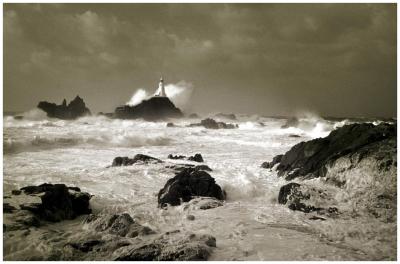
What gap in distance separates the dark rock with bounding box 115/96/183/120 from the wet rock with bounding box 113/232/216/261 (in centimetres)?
6094

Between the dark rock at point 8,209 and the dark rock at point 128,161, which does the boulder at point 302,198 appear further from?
the dark rock at point 128,161

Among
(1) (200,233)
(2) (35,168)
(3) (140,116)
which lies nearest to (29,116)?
(3) (140,116)

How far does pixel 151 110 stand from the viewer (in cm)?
7019

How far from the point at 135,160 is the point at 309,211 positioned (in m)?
9.04

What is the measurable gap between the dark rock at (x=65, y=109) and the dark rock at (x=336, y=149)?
2093 inches

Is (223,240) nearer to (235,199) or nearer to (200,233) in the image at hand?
(200,233)

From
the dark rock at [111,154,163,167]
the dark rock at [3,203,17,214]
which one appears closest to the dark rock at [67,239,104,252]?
the dark rock at [3,203,17,214]

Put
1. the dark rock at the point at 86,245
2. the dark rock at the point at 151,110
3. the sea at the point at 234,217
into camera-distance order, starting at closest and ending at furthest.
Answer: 1. the dark rock at the point at 86,245
2. the sea at the point at 234,217
3. the dark rock at the point at 151,110

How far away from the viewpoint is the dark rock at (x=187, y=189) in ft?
32.6

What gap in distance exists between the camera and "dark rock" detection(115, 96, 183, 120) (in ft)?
223

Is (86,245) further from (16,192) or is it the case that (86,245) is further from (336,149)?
(336,149)

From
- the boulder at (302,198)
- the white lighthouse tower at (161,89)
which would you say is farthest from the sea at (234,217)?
the white lighthouse tower at (161,89)

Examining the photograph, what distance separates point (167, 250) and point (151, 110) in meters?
64.9

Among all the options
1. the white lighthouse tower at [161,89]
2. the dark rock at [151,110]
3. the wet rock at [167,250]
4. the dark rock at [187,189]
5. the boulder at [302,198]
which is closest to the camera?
the wet rock at [167,250]
